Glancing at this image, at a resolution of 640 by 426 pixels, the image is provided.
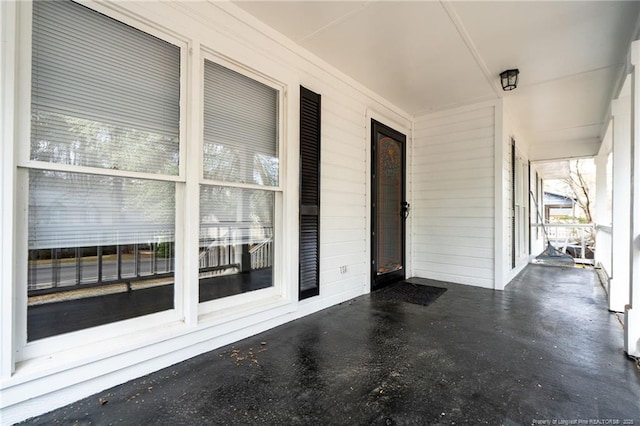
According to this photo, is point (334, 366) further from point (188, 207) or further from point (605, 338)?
point (605, 338)

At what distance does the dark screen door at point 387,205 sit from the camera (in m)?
4.35

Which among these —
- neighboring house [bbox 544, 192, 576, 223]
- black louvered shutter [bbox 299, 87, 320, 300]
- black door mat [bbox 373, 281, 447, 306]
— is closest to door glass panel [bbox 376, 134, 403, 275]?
black door mat [bbox 373, 281, 447, 306]

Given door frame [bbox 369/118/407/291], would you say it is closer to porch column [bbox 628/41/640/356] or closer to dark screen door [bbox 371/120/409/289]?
dark screen door [bbox 371/120/409/289]

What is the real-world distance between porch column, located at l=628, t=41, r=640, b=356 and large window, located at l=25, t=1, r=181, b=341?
3.60 metres

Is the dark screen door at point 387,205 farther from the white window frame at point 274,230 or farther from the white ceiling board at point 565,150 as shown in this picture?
the white ceiling board at point 565,150

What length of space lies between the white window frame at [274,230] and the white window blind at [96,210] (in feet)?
1.28

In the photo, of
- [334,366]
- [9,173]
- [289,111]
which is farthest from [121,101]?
[334,366]

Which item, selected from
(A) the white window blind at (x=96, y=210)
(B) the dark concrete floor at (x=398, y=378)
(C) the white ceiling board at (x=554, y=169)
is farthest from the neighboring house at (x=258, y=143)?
(C) the white ceiling board at (x=554, y=169)

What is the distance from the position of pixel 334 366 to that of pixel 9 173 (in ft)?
7.42

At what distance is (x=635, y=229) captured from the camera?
7.72 ft

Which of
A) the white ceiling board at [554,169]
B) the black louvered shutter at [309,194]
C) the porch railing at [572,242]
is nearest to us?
the black louvered shutter at [309,194]

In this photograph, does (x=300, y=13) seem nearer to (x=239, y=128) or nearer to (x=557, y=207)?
(x=239, y=128)

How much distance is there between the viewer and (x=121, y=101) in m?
2.01

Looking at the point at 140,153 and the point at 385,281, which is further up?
the point at 140,153
